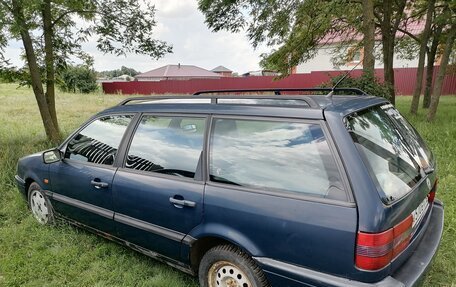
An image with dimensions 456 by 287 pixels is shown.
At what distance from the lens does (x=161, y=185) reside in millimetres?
2727

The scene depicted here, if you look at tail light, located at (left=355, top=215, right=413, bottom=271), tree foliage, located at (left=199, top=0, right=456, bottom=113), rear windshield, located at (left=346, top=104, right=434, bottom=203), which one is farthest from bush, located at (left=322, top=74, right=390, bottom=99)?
tail light, located at (left=355, top=215, right=413, bottom=271)

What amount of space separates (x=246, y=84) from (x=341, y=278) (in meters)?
29.0

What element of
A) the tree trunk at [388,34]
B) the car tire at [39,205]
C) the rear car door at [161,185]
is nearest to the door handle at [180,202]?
the rear car door at [161,185]

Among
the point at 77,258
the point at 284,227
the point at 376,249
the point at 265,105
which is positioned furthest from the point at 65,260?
the point at 376,249

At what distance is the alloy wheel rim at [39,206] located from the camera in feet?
13.4

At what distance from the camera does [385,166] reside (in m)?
2.14

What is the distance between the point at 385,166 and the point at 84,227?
9.69 feet

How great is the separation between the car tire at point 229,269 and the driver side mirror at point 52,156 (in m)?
2.06

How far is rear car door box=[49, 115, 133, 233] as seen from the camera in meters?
3.21

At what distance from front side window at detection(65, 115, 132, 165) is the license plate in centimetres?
242

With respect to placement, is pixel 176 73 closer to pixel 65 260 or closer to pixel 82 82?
pixel 82 82

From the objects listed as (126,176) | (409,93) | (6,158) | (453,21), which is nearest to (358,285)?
(126,176)

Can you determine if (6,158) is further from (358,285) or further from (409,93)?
(409,93)

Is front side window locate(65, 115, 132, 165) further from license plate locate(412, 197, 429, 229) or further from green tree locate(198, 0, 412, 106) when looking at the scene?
green tree locate(198, 0, 412, 106)
